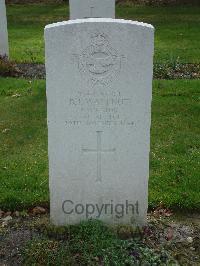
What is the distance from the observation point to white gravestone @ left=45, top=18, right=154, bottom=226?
14.2ft

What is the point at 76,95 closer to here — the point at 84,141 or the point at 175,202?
the point at 84,141

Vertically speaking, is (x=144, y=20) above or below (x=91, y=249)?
above

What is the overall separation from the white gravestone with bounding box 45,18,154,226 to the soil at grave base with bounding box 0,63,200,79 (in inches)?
239

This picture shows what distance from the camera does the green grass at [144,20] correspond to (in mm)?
12859

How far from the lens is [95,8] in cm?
1095

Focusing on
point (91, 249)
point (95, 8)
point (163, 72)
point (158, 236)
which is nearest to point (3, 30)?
point (95, 8)

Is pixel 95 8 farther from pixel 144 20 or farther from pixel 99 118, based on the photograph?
pixel 144 20

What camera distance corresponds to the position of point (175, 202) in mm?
5547

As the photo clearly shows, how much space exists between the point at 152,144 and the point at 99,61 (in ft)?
9.79

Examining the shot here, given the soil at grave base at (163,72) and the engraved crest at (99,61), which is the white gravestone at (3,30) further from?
the engraved crest at (99,61)

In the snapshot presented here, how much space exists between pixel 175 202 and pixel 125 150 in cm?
121

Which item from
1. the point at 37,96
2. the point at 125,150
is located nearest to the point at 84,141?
the point at 125,150

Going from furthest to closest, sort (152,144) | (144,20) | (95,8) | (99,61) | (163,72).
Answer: (144,20) < (95,8) < (163,72) < (152,144) < (99,61)

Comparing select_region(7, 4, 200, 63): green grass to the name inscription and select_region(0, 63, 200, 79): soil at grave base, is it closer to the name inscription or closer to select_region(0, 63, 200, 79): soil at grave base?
select_region(0, 63, 200, 79): soil at grave base
